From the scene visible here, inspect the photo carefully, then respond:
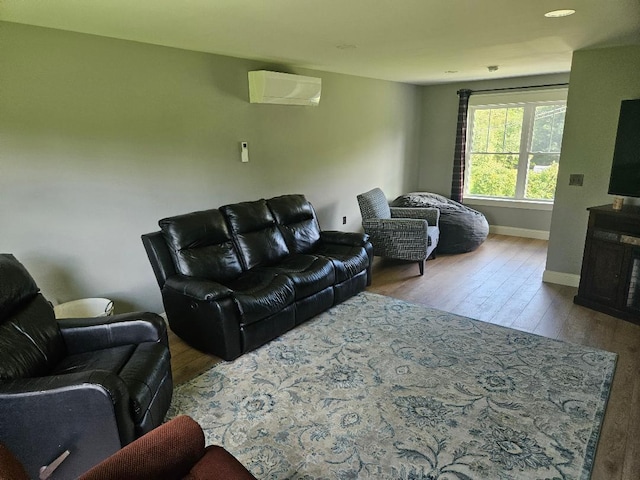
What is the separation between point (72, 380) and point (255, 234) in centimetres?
214

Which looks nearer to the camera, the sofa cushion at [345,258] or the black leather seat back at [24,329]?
the black leather seat back at [24,329]

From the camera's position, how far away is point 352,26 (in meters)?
2.68

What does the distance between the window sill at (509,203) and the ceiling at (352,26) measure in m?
2.60

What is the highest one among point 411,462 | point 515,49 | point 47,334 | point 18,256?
point 515,49

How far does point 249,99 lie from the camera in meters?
4.02

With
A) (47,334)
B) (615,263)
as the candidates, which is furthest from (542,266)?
(47,334)

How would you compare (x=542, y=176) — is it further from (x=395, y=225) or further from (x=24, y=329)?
(x=24, y=329)

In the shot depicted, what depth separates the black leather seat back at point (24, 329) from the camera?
195cm

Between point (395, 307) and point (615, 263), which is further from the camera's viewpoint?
point (395, 307)

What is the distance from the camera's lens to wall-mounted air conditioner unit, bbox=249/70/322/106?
3863 mm

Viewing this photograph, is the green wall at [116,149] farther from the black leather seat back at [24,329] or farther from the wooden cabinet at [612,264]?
the wooden cabinet at [612,264]

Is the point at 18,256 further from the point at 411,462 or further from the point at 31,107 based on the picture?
the point at 411,462

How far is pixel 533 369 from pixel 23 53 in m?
3.96

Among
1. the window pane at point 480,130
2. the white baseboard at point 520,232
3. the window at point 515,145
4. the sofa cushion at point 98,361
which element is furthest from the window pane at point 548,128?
the sofa cushion at point 98,361
